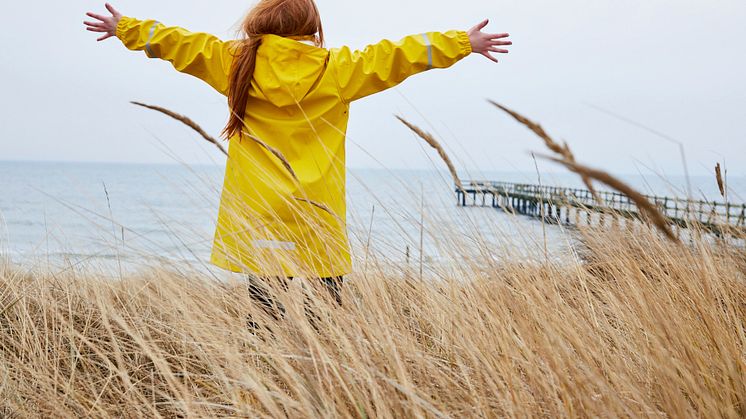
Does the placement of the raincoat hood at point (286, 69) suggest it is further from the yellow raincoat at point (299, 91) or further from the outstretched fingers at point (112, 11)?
the outstretched fingers at point (112, 11)

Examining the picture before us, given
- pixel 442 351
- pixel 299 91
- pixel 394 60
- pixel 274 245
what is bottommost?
pixel 442 351

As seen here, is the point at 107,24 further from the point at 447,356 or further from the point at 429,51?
the point at 447,356

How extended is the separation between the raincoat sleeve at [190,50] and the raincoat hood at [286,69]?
6.0 inches

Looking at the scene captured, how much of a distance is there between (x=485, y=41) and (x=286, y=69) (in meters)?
0.71

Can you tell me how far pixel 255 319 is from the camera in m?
1.51

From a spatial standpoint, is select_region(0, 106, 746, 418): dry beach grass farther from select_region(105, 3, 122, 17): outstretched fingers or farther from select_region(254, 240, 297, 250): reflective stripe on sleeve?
select_region(105, 3, 122, 17): outstretched fingers

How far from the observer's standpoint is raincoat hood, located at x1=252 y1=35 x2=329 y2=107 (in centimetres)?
206

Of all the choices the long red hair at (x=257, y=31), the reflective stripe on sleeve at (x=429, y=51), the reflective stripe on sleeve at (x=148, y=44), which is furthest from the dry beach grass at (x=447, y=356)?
the reflective stripe on sleeve at (x=148, y=44)

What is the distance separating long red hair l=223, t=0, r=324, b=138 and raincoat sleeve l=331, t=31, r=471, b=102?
0.20 metres

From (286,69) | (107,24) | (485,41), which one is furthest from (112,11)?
(485,41)

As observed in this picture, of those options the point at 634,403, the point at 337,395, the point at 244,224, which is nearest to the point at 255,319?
the point at 244,224

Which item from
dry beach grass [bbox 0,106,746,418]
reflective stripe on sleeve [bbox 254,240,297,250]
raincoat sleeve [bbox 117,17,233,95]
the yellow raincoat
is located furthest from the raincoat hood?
dry beach grass [bbox 0,106,746,418]

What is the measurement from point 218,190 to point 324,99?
20.5 inches

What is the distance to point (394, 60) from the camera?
207 centimetres
